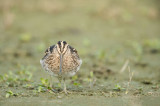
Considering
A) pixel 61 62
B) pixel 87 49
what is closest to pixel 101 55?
pixel 87 49

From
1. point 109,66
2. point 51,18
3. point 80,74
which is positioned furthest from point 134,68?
point 51,18

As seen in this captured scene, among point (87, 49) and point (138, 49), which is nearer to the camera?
point (138, 49)

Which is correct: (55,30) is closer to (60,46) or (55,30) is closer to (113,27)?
(113,27)

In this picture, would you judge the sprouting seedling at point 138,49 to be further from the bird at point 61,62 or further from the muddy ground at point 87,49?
the bird at point 61,62

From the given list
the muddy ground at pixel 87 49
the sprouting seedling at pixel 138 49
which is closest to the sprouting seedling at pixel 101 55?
the muddy ground at pixel 87 49

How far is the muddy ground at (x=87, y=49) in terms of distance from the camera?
6.78 meters

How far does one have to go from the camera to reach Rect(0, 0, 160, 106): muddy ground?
22.2ft

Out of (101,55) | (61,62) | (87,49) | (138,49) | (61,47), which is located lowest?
(61,62)

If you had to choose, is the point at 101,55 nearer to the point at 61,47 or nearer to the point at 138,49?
the point at 138,49

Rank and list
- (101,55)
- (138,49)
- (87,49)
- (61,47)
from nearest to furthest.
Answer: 1. (61,47)
2. (101,55)
3. (138,49)
4. (87,49)

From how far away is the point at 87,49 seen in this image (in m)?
11.3

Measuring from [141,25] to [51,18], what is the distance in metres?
3.28

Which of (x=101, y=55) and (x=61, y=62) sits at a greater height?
(x=101, y=55)

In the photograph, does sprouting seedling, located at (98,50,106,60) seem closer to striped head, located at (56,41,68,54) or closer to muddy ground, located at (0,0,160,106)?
muddy ground, located at (0,0,160,106)
